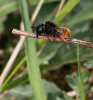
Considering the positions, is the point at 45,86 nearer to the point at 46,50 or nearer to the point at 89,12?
the point at 46,50

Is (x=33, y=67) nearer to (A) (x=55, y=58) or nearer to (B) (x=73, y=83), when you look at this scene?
(B) (x=73, y=83)

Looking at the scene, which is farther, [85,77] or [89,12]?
[89,12]

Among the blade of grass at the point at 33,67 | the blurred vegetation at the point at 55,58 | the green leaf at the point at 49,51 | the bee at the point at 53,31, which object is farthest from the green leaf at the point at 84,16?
the blade of grass at the point at 33,67

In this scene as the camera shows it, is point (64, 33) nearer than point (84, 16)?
Yes

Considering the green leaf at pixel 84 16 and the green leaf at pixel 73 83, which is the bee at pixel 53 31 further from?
the green leaf at pixel 84 16

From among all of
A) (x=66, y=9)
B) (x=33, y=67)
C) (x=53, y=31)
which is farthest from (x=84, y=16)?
(x=33, y=67)

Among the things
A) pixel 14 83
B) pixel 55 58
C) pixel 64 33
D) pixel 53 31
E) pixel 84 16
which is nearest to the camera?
pixel 64 33

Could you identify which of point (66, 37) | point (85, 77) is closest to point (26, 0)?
point (66, 37)

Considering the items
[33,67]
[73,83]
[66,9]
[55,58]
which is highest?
[66,9]
